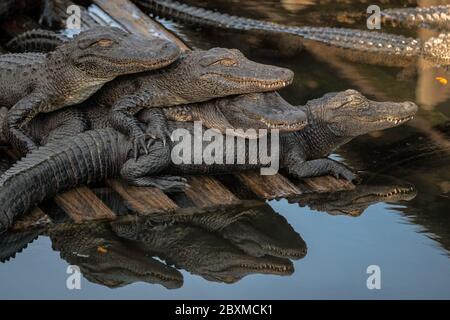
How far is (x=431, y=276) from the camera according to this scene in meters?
4.66

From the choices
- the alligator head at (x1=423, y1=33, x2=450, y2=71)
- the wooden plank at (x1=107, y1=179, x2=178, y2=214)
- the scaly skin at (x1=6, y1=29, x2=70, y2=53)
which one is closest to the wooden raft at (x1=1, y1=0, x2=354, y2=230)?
the wooden plank at (x1=107, y1=179, x2=178, y2=214)

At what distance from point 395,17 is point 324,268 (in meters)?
4.81

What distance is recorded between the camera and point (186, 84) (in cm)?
550

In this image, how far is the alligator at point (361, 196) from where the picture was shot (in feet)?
17.6

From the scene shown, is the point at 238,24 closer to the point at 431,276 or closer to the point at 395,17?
the point at 395,17

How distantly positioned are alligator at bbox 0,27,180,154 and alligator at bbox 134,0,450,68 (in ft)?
9.27

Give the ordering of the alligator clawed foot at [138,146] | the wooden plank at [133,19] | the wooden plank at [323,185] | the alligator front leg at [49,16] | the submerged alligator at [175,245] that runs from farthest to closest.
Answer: the alligator front leg at [49,16], the wooden plank at [133,19], the wooden plank at [323,185], the alligator clawed foot at [138,146], the submerged alligator at [175,245]

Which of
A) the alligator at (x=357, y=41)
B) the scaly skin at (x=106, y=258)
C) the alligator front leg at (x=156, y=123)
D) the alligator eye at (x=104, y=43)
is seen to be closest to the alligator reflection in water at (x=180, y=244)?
the scaly skin at (x=106, y=258)

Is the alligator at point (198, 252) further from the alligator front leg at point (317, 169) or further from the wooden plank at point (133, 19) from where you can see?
the wooden plank at point (133, 19)

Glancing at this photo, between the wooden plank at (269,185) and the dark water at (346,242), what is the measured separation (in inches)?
3.0

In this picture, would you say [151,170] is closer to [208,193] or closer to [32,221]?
[208,193]

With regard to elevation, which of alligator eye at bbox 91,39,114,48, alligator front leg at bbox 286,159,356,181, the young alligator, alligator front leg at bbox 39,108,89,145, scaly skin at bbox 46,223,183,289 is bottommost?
scaly skin at bbox 46,223,183,289

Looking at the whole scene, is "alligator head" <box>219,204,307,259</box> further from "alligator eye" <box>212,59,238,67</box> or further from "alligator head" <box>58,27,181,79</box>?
"alligator head" <box>58,27,181,79</box>

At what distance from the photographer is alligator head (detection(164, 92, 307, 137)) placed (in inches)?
211
